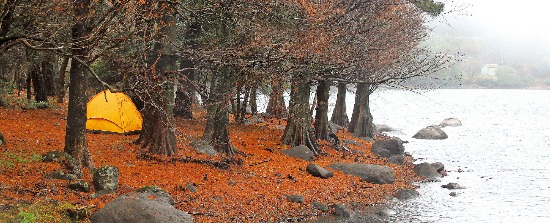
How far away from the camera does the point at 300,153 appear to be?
28.1 meters

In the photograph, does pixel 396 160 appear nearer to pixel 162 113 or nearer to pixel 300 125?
pixel 300 125

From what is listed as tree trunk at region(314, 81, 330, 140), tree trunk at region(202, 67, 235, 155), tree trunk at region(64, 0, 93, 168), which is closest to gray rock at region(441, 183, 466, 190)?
tree trunk at region(314, 81, 330, 140)

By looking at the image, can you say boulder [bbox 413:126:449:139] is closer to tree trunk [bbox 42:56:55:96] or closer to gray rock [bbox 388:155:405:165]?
gray rock [bbox 388:155:405:165]

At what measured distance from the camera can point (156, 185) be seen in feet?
61.5

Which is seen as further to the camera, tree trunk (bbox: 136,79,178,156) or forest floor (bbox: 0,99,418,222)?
tree trunk (bbox: 136,79,178,156)

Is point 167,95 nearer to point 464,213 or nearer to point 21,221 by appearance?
point 21,221

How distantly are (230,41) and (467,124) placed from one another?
214ft

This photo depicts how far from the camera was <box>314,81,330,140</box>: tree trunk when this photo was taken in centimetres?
3279

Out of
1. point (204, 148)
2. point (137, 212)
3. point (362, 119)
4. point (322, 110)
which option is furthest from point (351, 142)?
point (137, 212)

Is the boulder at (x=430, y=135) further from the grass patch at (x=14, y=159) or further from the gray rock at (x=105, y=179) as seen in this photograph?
the grass patch at (x=14, y=159)

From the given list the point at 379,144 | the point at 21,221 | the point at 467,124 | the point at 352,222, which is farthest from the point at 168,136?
the point at 467,124

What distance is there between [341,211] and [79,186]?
9.59 metres

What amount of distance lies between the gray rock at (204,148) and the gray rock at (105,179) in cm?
694

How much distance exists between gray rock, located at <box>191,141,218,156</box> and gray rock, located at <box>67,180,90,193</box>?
25.4 ft
